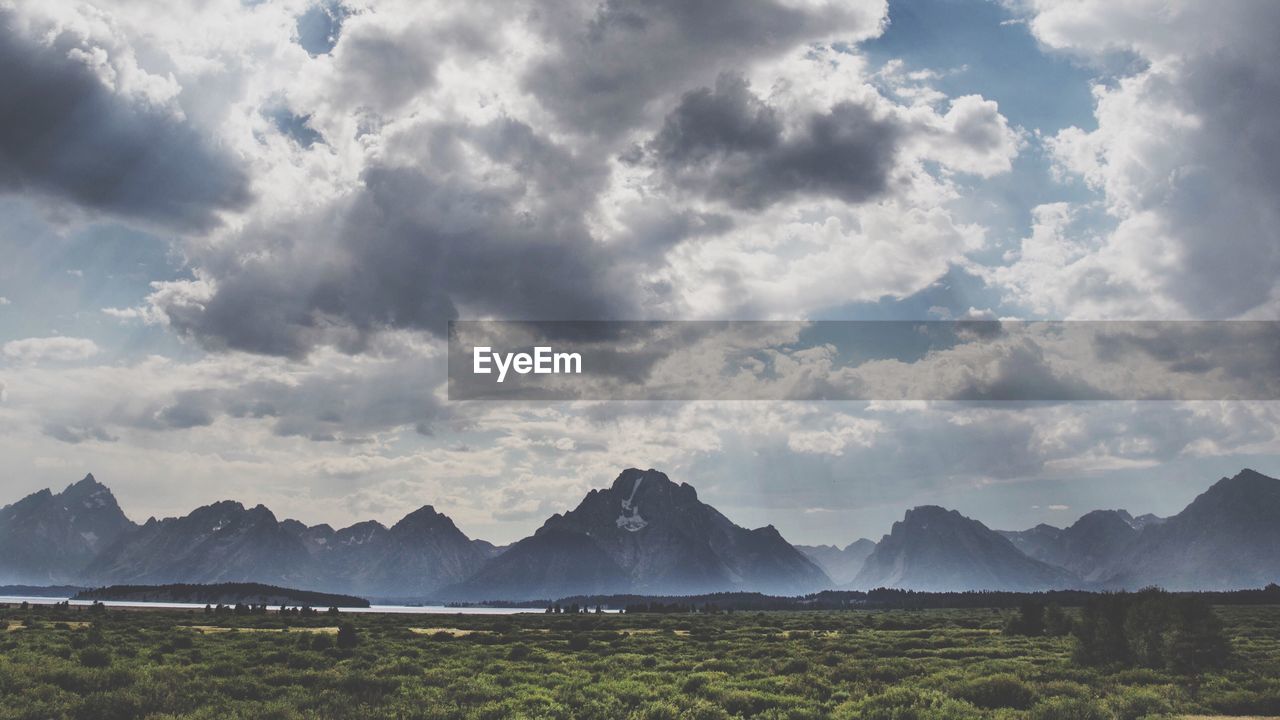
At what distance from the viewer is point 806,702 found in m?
35.0

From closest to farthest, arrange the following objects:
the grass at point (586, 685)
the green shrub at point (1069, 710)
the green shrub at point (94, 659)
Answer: the green shrub at point (1069, 710) → the grass at point (586, 685) → the green shrub at point (94, 659)

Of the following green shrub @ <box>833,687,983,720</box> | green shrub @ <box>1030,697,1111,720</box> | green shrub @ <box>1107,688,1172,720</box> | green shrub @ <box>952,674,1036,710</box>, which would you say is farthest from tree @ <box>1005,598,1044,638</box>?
green shrub @ <box>833,687,983,720</box>

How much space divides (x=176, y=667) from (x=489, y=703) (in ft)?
71.7

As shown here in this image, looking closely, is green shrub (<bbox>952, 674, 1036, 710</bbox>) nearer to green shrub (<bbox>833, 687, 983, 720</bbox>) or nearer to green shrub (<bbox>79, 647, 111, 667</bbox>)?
green shrub (<bbox>833, 687, 983, 720</bbox>)

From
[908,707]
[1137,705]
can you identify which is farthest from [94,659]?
[1137,705]

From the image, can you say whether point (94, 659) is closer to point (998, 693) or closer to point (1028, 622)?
A: point (998, 693)

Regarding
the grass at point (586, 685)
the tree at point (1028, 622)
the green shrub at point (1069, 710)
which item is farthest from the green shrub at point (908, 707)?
the tree at point (1028, 622)

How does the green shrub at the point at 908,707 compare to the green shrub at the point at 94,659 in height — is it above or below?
below

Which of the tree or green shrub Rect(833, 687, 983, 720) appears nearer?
green shrub Rect(833, 687, 983, 720)

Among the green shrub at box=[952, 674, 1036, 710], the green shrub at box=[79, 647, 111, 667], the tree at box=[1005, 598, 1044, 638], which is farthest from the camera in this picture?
the tree at box=[1005, 598, 1044, 638]

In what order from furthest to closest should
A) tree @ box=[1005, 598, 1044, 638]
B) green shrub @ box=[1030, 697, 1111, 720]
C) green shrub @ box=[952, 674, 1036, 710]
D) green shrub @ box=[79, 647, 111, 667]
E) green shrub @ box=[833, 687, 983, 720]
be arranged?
tree @ box=[1005, 598, 1044, 638], green shrub @ box=[79, 647, 111, 667], green shrub @ box=[952, 674, 1036, 710], green shrub @ box=[833, 687, 983, 720], green shrub @ box=[1030, 697, 1111, 720]

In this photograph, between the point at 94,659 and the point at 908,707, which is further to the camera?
the point at 94,659

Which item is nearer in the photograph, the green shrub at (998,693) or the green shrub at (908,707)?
the green shrub at (908,707)

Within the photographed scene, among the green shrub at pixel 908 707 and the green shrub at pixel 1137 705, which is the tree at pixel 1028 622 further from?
the green shrub at pixel 908 707
